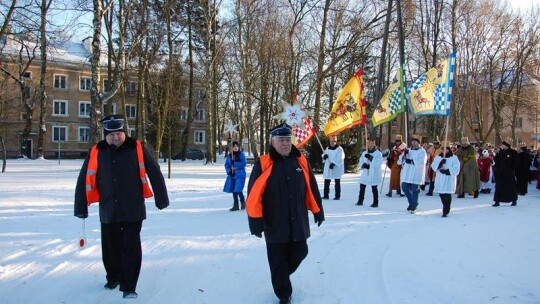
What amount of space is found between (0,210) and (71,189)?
4.84 meters

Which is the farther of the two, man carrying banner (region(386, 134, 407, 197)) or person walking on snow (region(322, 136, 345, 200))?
man carrying banner (region(386, 134, 407, 197))

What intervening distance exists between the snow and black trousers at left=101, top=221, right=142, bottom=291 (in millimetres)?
212

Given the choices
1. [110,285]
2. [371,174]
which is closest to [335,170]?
[371,174]

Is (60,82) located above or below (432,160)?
above

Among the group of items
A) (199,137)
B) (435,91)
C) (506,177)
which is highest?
(199,137)

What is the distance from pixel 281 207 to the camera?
502 cm

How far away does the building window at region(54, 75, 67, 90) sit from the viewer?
58.2 meters

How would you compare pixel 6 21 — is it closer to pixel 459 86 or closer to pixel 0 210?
pixel 0 210

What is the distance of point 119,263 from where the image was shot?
17.5 ft

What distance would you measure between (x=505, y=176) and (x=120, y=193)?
11616 millimetres

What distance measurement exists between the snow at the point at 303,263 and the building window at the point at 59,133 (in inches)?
2047

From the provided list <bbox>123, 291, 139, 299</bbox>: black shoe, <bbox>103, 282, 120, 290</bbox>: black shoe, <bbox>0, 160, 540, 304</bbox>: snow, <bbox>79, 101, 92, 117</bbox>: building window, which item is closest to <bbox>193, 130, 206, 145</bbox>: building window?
<bbox>79, 101, 92, 117</bbox>: building window

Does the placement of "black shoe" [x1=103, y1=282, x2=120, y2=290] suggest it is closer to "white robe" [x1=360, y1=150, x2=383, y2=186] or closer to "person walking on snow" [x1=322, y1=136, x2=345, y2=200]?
"white robe" [x1=360, y1=150, x2=383, y2=186]

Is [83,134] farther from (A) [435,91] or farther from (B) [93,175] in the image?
(B) [93,175]
